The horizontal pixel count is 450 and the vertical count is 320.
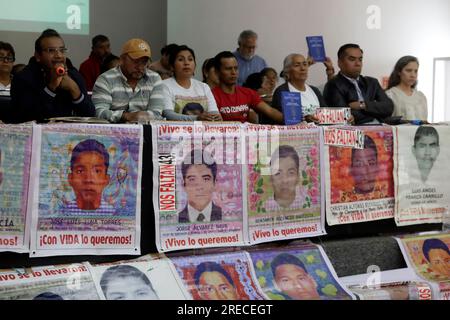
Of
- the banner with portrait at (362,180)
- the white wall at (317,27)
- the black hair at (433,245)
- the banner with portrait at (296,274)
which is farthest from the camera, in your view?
the white wall at (317,27)

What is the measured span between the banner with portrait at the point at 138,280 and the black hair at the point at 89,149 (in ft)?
1.29

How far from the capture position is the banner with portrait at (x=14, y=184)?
2.69 m

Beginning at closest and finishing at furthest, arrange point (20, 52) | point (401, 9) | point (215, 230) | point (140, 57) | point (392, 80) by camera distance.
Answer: point (215, 230) < point (140, 57) < point (392, 80) < point (20, 52) < point (401, 9)

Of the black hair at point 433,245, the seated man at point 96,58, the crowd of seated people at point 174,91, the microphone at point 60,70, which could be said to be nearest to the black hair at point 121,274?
the crowd of seated people at point 174,91

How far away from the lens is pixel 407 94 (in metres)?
4.88

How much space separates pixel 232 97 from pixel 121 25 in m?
3.27

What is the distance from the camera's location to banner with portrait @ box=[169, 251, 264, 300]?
2.94 m

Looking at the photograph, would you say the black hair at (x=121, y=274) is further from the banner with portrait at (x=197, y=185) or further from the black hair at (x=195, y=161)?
the black hair at (x=195, y=161)

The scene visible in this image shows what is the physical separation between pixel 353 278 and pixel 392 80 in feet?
6.67

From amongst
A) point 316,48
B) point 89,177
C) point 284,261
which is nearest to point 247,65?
point 316,48

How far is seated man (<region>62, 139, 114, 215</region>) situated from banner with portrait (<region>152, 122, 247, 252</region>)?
0.21 meters

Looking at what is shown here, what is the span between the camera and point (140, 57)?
3.77 m

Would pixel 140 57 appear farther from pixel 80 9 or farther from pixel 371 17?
pixel 371 17

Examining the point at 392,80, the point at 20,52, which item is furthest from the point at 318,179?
the point at 20,52
